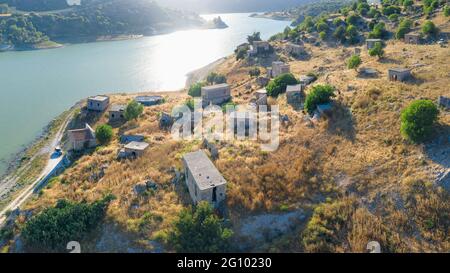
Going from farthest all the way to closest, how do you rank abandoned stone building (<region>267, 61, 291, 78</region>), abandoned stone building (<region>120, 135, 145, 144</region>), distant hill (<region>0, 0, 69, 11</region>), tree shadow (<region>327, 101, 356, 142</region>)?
distant hill (<region>0, 0, 69, 11</region>)
abandoned stone building (<region>267, 61, 291, 78</region>)
abandoned stone building (<region>120, 135, 145, 144</region>)
tree shadow (<region>327, 101, 356, 142</region>)

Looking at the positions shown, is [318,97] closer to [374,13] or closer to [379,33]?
[379,33]

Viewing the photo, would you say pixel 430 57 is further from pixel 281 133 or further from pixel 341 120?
pixel 281 133

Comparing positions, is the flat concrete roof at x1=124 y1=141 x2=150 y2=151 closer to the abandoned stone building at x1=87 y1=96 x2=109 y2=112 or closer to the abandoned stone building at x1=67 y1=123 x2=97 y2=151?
the abandoned stone building at x1=67 y1=123 x2=97 y2=151

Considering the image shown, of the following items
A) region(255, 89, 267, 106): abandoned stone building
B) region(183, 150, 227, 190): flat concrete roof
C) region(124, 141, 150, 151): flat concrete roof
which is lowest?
region(124, 141, 150, 151): flat concrete roof

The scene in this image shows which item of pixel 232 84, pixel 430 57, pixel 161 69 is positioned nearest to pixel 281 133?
pixel 430 57

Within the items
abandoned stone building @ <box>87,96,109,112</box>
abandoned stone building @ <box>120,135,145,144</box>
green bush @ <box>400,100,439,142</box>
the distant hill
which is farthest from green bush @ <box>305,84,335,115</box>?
the distant hill

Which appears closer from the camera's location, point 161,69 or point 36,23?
point 161,69
